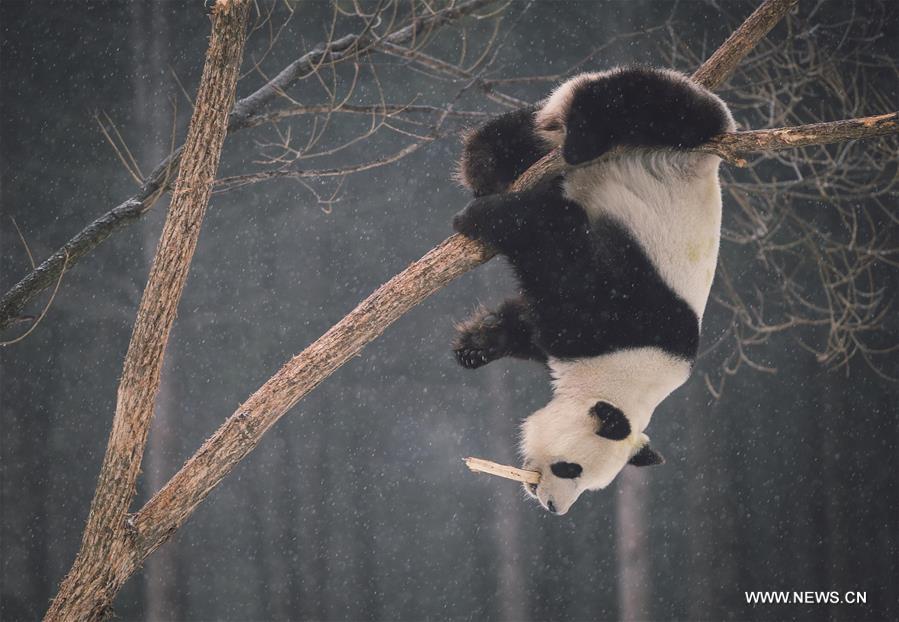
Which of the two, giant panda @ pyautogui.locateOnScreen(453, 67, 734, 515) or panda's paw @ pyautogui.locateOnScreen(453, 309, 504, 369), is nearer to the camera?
giant panda @ pyautogui.locateOnScreen(453, 67, 734, 515)

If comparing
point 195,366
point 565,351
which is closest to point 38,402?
point 195,366

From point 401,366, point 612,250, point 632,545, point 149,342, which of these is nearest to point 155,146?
point 401,366

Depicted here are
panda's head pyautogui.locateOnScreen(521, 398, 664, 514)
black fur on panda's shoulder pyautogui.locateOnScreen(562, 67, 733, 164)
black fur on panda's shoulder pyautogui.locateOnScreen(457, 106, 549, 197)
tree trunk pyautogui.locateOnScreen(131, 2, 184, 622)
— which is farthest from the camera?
tree trunk pyautogui.locateOnScreen(131, 2, 184, 622)

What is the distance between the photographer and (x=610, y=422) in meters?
3.03

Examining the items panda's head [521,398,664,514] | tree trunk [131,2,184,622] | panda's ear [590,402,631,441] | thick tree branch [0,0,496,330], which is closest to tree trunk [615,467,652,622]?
tree trunk [131,2,184,622]

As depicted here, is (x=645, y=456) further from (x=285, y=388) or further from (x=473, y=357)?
(x=285, y=388)

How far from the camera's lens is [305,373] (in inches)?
112

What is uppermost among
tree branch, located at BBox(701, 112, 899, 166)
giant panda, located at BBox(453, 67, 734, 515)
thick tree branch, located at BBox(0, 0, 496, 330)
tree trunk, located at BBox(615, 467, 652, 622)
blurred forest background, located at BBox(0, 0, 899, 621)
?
thick tree branch, located at BBox(0, 0, 496, 330)

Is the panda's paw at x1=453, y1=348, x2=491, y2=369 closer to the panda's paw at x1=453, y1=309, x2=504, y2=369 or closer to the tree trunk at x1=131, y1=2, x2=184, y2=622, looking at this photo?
the panda's paw at x1=453, y1=309, x2=504, y2=369

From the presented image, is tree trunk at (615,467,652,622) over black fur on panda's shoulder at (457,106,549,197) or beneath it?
beneath

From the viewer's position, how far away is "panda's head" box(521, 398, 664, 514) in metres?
3.07

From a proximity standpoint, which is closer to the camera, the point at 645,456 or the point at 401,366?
the point at 645,456

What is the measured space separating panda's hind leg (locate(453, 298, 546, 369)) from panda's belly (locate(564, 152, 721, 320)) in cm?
68

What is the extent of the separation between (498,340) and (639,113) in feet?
3.65
